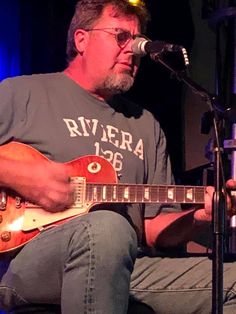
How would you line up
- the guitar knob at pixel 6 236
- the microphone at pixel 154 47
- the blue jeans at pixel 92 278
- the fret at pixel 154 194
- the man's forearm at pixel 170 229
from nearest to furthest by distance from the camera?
1. the blue jeans at pixel 92 278
2. the microphone at pixel 154 47
3. the guitar knob at pixel 6 236
4. the fret at pixel 154 194
5. the man's forearm at pixel 170 229

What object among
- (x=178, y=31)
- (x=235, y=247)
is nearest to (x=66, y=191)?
(x=235, y=247)

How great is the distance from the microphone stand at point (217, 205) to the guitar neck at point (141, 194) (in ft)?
1.11

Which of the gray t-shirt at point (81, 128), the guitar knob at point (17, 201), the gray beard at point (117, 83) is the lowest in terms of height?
the guitar knob at point (17, 201)

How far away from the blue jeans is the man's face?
2.06ft

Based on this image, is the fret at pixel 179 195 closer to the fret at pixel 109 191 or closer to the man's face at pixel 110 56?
the fret at pixel 109 191

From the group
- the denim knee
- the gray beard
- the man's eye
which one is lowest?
the denim knee

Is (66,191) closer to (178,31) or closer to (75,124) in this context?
(75,124)

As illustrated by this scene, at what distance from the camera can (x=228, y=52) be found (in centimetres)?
281

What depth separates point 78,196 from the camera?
1881 millimetres

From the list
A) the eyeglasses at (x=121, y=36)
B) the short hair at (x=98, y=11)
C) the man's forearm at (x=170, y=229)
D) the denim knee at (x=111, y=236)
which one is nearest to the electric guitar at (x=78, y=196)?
the man's forearm at (x=170, y=229)

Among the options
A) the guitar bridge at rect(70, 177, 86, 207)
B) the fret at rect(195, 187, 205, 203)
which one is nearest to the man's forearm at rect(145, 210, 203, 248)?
the fret at rect(195, 187, 205, 203)

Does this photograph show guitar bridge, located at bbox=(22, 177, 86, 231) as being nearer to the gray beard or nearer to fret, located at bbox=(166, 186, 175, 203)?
fret, located at bbox=(166, 186, 175, 203)

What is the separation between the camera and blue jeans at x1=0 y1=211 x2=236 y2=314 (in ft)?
4.94

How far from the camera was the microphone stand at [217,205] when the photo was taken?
1.56 m
